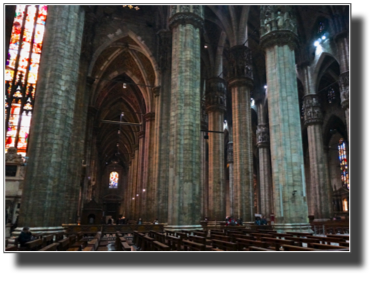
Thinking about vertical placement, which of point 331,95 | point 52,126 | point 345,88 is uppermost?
point 331,95

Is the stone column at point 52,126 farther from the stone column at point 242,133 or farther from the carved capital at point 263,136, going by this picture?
Answer: the carved capital at point 263,136

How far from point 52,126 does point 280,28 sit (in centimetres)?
1213

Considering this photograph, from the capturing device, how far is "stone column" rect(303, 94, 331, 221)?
2497 centimetres

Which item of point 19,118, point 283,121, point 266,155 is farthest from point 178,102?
point 266,155

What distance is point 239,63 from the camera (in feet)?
70.5

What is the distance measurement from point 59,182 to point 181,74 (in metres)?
7.78

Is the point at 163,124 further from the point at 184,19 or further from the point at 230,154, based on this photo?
the point at 230,154

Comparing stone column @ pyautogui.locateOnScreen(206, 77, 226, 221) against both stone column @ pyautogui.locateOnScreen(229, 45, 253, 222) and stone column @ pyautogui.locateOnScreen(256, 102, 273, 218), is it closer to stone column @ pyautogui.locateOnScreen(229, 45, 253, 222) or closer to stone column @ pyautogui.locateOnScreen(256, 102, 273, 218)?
stone column @ pyautogui.locateOnScreen(229, 45, 253, 222)

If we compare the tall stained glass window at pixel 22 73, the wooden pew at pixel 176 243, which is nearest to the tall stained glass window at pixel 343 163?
the wooden pew at pixel 176 243

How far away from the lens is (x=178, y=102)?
14547 millimetres

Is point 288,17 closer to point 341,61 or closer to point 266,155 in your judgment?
point 341,61

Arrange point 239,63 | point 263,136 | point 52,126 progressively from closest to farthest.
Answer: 1. point 52,126
2. point 239,63
3. point 263,136

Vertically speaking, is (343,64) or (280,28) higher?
(343,64)

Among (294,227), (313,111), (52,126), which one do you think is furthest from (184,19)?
(313,111)
